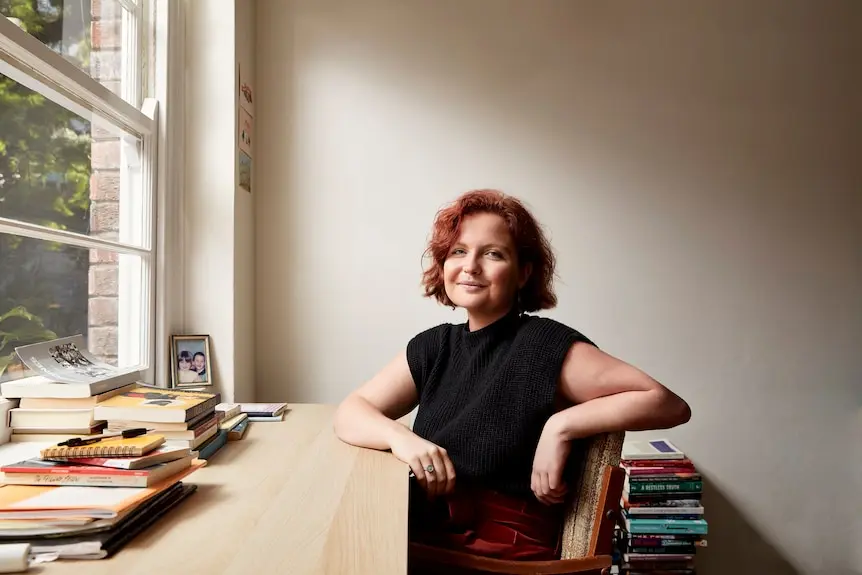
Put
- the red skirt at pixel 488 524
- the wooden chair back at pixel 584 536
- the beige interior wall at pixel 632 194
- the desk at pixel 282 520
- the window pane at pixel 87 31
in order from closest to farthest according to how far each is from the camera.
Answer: the desk at pixel 282 520
the wooden chair back at pixel 584 536
the red skirt at pixel 488 524
the window pane at pixel 87 31
the beige interior wall at pixel 632 194

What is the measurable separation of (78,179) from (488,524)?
1.28m

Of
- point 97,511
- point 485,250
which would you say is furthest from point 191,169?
point 97,511

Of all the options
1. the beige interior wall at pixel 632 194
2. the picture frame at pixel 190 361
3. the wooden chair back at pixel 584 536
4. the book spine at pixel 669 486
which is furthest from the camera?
the beige interior wall at pixel 632 194

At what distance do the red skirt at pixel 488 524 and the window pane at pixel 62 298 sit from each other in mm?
900

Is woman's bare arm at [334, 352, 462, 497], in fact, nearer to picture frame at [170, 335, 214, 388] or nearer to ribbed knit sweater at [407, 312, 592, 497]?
ribbed knit sweater at [407, 312, 592, 497]

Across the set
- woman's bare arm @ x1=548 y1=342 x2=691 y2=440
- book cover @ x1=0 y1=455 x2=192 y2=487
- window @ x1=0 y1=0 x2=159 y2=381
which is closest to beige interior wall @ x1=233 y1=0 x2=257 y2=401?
window @ x1=0 y1=0 x2=159 y2=381

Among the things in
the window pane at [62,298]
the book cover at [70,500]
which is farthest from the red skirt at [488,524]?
the window pane at [62,298]

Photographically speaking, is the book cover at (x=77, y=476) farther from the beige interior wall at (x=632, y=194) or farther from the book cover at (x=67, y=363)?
the beige interior wall at (x=632, y=194)

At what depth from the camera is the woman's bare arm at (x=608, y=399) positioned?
3.79 feet

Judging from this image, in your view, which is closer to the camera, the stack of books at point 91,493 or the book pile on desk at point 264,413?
the stack of books at point 91,493

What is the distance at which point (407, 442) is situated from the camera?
1.27m

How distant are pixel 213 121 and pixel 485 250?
1.17m

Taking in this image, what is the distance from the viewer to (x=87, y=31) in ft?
5.29

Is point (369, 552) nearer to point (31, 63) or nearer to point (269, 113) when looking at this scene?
point (31, 63)
